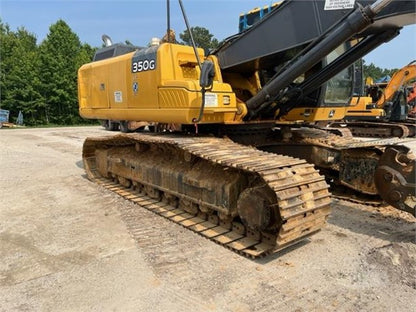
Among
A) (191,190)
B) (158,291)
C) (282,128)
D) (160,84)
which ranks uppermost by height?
(160,84)

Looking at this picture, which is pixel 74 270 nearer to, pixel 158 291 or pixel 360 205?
pixel 158 291

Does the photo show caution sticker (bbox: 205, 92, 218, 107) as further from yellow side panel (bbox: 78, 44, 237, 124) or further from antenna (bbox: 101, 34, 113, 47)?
antenna (bbox: 101, 34, 113, 47)

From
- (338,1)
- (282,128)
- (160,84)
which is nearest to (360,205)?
(282,128)

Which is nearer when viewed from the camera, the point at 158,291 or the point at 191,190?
the point at 158,291

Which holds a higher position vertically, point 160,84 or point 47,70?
point 47,70

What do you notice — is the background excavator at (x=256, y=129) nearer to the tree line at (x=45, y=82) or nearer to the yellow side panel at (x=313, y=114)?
the yellow side panel at (x=313, y=114)

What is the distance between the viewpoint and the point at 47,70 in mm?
35156

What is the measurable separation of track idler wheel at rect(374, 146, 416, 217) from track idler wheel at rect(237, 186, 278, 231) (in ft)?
5.37

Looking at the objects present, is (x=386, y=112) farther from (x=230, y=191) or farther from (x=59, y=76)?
(x=59, y=76)

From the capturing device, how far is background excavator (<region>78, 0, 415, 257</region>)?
405cm

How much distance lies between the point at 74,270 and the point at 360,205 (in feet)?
13.5

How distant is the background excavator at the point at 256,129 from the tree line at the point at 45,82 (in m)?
Answer: 28.8

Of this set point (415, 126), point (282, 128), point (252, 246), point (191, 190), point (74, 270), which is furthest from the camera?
point (415, 126)

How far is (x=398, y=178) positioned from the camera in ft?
15.2
